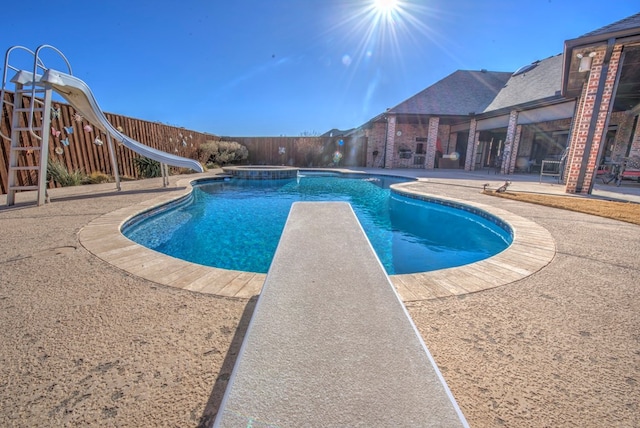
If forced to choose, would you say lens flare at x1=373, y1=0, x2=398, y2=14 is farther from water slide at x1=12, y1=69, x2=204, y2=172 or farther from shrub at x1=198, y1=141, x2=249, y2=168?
shrub at x1=198, y1=141, x2=249, y2=168

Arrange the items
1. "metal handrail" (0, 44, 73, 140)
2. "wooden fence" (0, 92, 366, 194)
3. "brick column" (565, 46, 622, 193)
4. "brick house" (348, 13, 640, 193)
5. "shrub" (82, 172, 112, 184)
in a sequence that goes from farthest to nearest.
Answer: "shrub" (82, 172, 112, 184), "brick house" (348, 13, 640, 193), "brick column" (565, 46, 622, 193), "wooden fence" (0, 92, 366, 194), "metal handrail" (0, 44, 73, 140)

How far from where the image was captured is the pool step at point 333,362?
854 millimetres

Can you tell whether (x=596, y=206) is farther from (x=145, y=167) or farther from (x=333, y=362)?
(x=145, y=167)

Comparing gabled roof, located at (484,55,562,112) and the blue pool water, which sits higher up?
gabled roof, located at (484,55,562,112)

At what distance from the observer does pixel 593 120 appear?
6.88m

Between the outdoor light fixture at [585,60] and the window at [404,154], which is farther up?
the outdoor light fixture at [585,60]

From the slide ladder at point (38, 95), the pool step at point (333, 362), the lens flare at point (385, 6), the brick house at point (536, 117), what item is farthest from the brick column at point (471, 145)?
the slide ladder at point (38, 95)

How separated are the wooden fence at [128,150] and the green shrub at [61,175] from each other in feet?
0.77

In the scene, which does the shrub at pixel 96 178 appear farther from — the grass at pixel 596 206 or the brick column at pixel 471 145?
the brick column at pixel 471 145

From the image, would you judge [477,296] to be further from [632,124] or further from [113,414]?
Result: [632,124]

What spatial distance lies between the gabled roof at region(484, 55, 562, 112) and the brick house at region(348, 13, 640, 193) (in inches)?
3.2

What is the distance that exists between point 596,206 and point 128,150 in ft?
45.9

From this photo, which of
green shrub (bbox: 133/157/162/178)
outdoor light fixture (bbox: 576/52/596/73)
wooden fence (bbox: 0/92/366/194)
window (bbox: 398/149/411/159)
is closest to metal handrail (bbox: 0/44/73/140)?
wooden fence (bbox: 0/92/366/194)

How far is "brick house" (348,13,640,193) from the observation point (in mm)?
6758
